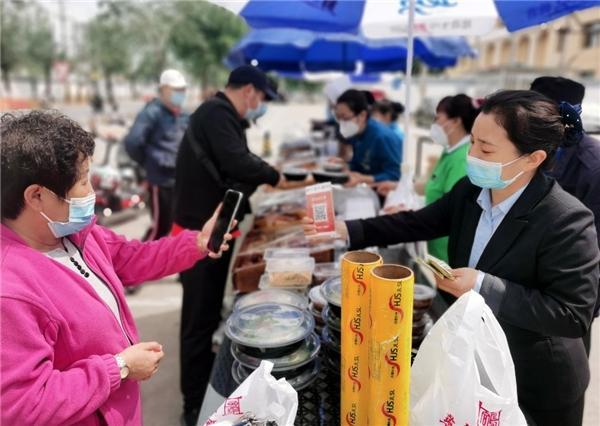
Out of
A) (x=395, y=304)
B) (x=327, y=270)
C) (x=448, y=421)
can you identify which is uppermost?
(x=395, y=304)

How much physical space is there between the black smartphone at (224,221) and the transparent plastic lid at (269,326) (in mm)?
300

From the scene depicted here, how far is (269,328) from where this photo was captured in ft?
5.16

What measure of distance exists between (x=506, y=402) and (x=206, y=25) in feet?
86.4

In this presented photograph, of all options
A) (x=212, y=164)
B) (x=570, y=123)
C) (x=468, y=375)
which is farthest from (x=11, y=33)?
(x=468, y=375)

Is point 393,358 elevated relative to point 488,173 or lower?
lower

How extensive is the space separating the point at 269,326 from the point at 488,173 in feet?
3.26

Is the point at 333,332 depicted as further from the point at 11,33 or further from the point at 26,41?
the point at 26,41

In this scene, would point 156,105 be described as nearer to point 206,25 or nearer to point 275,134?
point 275,134

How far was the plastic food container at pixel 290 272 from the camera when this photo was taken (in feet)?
7.24

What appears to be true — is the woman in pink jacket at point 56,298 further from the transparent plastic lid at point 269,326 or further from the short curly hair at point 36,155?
the transparent plastic lid at point 269,326

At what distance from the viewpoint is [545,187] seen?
4.96ft

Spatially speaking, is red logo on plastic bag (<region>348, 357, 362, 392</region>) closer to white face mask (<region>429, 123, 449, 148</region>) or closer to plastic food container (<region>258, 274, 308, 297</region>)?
plastic food container (<region>258, 274, 308, 297</region>)

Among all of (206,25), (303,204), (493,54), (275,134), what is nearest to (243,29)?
(206,25)

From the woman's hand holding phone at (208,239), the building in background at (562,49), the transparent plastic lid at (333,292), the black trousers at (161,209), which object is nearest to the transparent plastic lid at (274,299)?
the transparent plastic lid at (333,292)
